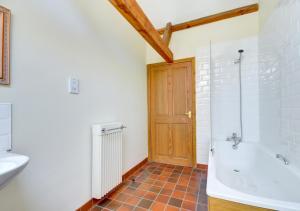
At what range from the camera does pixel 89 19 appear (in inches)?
64.6

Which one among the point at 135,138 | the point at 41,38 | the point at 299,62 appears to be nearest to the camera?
the point at 41,38

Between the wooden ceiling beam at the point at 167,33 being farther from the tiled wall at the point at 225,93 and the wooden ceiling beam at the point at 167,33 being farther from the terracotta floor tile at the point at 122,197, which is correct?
the terracotta floor tile at the point at 122,197

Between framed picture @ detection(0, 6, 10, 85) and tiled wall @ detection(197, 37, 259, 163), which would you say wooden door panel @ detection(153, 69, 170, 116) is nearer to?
tiled wall @ detection(197, 37, 259, 163)

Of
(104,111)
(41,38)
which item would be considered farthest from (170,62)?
(41,38)

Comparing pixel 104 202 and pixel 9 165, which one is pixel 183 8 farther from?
pixel 104 202

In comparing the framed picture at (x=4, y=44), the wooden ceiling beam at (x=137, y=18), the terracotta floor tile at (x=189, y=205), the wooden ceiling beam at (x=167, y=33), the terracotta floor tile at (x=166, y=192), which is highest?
the wooden ceiling beam at (x=167, y=33)

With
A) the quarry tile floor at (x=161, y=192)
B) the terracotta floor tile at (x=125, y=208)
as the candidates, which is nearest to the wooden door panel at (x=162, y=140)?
the quarry tile floor at (x=161, y=192)

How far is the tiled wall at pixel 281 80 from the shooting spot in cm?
135

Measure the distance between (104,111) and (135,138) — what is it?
95cm

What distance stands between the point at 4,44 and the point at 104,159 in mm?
1261

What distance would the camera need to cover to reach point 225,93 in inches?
97.0

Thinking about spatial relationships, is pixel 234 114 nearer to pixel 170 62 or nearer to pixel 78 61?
pixel 170 62

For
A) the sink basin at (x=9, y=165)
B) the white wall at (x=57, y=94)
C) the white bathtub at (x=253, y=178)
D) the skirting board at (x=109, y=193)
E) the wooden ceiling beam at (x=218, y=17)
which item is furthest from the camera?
the wooden ceiling beam at (x=218, y=17)

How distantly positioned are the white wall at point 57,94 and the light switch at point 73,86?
0.15 feet
